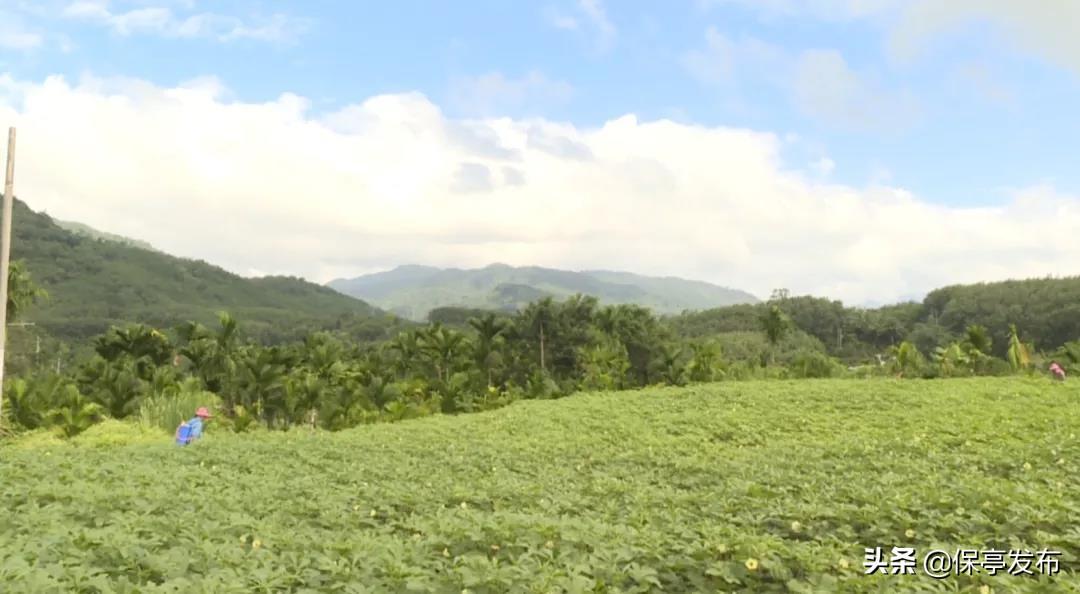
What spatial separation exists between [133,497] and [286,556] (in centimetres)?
253

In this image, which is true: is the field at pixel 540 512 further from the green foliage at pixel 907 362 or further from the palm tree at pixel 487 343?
the palm tree at pixel 487 343

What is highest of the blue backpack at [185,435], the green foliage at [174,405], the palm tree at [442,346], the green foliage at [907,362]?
the green foliage at [907,362]

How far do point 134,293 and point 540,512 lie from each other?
340 feet

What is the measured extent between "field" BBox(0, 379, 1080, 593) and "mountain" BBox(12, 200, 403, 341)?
61.6 meters

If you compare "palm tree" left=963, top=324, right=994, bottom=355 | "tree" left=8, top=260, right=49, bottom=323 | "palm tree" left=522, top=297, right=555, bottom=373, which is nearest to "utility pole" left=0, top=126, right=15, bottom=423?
"tree" left=8, top=260, right=49, bottom=323

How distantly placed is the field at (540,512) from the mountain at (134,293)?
6160 cm

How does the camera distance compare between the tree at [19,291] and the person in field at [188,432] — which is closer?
the person in field at [188,432]

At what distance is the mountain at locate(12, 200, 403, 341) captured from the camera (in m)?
78.1

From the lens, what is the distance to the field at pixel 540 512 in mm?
3607

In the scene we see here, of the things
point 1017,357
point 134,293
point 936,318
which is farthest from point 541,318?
point 134,293

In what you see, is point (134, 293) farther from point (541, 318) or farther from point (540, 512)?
point (540, 512)

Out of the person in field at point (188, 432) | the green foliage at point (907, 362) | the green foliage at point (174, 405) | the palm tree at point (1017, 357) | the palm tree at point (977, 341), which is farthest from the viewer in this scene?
the palm tree at point (977, 341)

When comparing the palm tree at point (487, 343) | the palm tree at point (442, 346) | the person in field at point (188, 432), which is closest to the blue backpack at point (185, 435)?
the person in field at point (188, 432)

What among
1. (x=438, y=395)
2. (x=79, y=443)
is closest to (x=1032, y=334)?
(x=438, y=395)
